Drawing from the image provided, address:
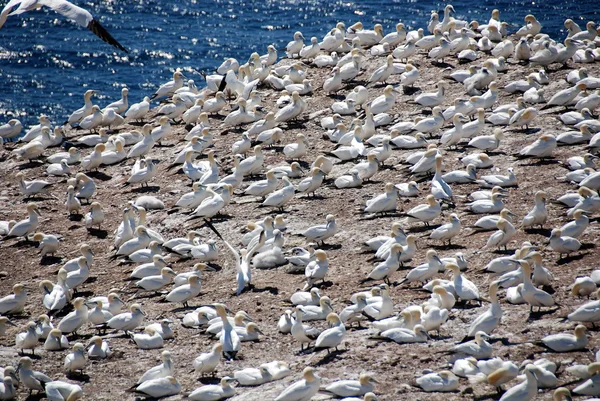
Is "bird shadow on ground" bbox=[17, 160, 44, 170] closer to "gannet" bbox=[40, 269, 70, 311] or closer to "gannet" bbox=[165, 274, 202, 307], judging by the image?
"gannet" bbox=[40, 269, 70, 311]

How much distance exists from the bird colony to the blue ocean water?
410 inches

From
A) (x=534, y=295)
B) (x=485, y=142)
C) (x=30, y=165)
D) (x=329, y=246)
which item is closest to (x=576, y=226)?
(x=534, y=295)

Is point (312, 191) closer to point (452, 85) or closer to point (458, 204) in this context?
point (458, 204)

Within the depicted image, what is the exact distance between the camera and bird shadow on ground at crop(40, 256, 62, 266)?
15.0 m

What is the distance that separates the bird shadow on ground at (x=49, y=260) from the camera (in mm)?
15016

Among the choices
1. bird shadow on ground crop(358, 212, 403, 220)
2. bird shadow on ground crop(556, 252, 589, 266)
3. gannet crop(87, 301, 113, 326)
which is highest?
bird shadow on ground crop(556, 252, 589, 266)

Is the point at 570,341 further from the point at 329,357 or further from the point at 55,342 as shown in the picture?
the point at 55,342

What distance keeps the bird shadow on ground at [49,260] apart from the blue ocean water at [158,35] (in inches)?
549

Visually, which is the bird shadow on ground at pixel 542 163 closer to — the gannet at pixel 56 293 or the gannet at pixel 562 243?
the gannet at pixel 562 243

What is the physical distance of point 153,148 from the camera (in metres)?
19.5

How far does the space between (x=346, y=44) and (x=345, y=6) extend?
18.5 meters

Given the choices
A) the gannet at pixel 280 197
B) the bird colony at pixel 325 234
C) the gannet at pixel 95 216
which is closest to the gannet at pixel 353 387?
the bird colony at pixel 325 234

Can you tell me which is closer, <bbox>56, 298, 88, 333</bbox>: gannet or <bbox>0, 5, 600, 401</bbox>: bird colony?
<bbox>0, 5, 600, 401</bbox>: bird colony

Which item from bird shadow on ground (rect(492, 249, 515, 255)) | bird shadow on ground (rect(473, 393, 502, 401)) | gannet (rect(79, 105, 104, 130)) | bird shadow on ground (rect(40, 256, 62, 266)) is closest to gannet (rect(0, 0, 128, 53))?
bird shadow on ground (rect(40, 256, 62, 266))
